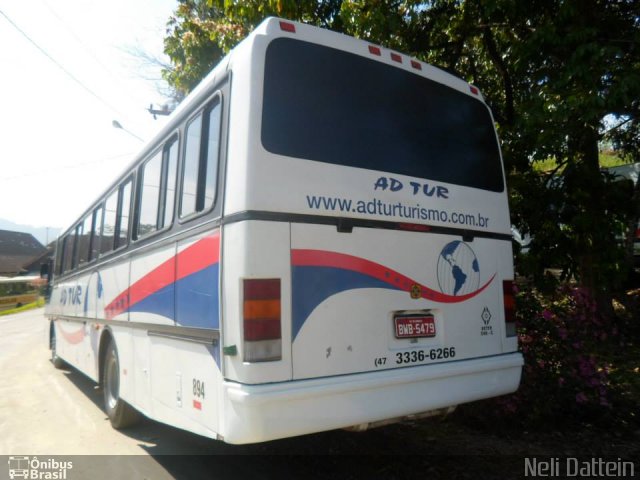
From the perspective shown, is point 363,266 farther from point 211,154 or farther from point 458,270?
point 211,154

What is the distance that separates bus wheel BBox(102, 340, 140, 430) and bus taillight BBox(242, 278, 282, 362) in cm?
296

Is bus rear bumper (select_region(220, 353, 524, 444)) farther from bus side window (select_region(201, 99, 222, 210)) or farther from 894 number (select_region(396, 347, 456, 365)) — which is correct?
bus side window (select_region(201, 99, 222, 210))

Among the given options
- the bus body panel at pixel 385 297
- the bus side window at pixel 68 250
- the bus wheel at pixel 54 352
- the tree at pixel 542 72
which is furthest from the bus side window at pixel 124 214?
the bus wheel at pixel 54 352

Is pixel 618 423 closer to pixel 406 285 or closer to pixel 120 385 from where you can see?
pixel 406 285

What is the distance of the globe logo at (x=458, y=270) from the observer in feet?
13.0

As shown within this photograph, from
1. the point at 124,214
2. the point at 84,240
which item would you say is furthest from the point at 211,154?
the point at 84,240

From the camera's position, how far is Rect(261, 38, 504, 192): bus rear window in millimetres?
3404

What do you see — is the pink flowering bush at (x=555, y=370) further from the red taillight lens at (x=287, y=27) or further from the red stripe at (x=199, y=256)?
the red taillight lens at (x=287, y=27)

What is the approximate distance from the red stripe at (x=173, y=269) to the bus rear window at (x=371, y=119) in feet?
2.55

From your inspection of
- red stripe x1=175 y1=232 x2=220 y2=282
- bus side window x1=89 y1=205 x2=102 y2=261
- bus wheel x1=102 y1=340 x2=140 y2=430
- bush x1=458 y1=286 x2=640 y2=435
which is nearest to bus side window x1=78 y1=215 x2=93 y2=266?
bus side window x1=89 y1=205 x2=102 y2=261

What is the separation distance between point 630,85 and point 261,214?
13.2ft

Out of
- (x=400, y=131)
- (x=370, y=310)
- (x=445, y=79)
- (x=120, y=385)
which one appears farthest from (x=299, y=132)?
(x=120, y=385)

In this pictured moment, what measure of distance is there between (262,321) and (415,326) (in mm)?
1260

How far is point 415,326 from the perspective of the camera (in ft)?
12.3
